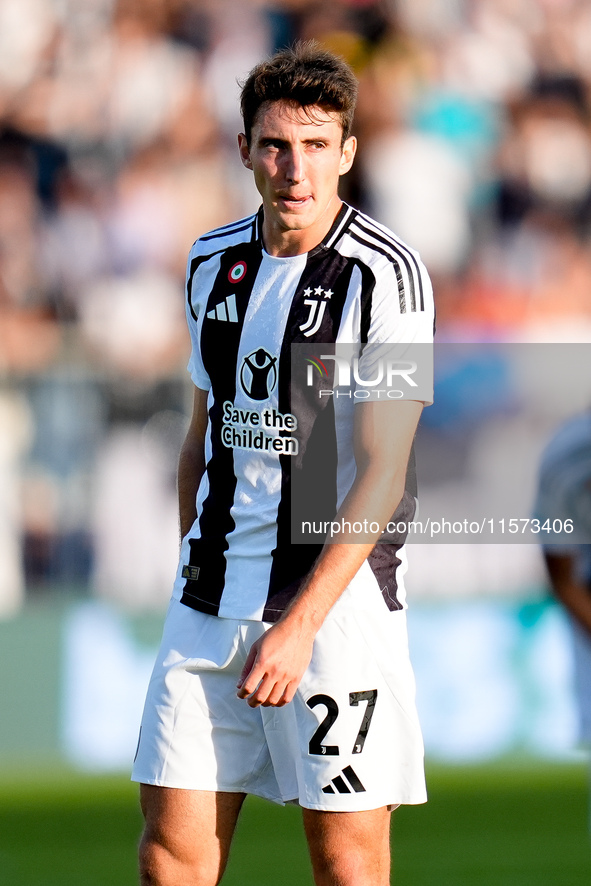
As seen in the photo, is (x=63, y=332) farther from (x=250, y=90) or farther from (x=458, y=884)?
(x=250, y=90)

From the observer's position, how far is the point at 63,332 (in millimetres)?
7855

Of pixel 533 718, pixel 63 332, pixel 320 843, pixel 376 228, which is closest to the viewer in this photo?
pixel 320 843

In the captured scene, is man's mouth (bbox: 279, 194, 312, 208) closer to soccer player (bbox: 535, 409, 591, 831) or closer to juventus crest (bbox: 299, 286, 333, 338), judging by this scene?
juventus crest (bbox: 299, 286, 333, 338)

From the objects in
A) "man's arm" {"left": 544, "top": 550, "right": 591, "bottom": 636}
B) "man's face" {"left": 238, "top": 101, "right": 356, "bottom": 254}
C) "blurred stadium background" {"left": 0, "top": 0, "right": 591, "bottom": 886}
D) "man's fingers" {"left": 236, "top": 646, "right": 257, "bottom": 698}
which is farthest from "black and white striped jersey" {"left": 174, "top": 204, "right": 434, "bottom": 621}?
"blurred stadium background" {"left": 0, "top": 0, "right": 591, "bottom": 886}

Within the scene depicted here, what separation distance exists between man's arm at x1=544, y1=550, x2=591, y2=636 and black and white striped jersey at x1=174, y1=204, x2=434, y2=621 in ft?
3.42

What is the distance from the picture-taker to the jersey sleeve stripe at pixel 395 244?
322cm

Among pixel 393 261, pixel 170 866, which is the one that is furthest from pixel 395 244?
pixel 170 866

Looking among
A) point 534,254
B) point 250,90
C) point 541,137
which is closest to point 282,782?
point 250,90

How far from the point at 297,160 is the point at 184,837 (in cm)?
161

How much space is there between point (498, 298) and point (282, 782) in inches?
213

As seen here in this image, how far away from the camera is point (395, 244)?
10.8ft

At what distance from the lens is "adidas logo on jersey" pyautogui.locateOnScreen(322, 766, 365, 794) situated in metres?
3.13

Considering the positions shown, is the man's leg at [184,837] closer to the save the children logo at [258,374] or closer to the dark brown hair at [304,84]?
the save the children logo at [258,374]

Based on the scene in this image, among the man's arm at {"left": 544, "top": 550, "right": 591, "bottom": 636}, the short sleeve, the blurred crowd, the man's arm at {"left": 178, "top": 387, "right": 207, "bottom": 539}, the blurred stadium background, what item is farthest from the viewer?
the blurred crowd
